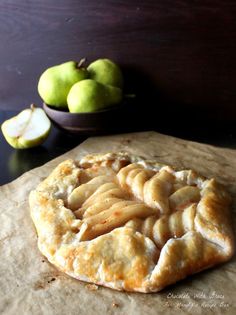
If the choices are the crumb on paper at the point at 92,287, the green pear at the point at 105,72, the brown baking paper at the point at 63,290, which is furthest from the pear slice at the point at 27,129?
the crumb on paper at the point at 92,287

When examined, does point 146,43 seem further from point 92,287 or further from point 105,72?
point 92,287

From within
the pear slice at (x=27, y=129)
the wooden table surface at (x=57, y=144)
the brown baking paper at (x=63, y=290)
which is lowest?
the wooden table surface at (x=57, y=144)

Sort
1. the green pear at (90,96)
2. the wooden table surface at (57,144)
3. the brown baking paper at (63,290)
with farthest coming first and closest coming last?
the green pear at (90,96) < the wooden table surface at (57,144) < the brown baking paper at (63,290)

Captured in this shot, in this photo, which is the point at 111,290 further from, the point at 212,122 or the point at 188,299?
the point at 212,122

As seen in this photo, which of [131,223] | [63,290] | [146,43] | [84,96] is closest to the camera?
[63,290]

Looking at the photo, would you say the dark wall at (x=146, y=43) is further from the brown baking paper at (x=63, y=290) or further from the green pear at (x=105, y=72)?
the brown baking paper at (x=63, y=290)

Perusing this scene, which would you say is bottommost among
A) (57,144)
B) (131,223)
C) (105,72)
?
(57,144)

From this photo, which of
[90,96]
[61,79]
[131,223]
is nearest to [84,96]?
[90,96]

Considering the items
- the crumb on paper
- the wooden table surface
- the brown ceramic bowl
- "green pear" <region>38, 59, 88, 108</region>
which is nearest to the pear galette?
the crumb on paper

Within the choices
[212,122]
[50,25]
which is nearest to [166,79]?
[212,122]
